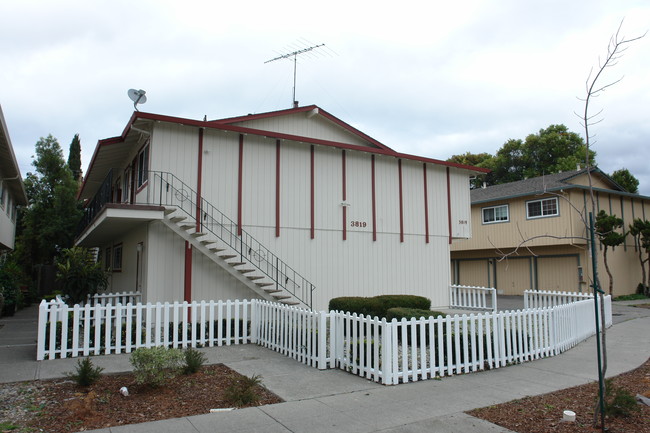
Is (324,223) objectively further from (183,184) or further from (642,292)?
(642,292)

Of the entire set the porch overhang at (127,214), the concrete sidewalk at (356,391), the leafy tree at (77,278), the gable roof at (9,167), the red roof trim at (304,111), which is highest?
the red roof trim at (304,111)

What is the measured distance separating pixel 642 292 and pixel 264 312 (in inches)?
967

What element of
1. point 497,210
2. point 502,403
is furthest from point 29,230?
point 502,403

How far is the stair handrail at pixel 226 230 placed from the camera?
13133 mm

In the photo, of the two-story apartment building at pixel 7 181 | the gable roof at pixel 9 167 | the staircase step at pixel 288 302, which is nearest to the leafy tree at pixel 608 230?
the staircase step at pixel 288 302

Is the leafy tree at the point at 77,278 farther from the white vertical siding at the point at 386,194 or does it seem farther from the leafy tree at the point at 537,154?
the leafy tree at the point at 537,154

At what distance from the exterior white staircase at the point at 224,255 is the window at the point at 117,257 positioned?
6.03m

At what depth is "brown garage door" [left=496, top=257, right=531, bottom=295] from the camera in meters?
26.5

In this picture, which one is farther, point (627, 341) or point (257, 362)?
point (627, 341)

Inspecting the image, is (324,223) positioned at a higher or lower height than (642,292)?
higher

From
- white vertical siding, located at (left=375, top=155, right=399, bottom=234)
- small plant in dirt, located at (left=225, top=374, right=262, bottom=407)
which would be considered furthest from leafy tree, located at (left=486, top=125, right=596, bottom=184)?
small plant in dirt, located at (left=225, top=374, right=262, bottom=407)

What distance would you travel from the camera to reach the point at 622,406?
5.42 metres

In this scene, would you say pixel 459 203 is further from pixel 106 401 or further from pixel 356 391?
pixel 106 401

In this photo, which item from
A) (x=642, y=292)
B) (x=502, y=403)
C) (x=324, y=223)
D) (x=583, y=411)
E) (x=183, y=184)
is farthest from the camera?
(x=642, y=292)
